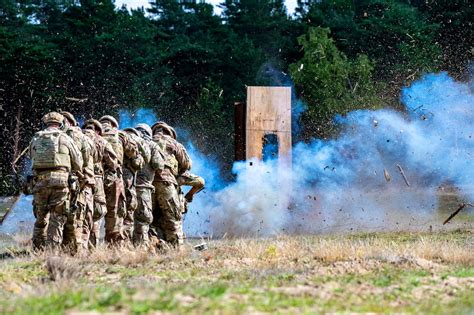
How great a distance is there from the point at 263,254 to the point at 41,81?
2341 cm

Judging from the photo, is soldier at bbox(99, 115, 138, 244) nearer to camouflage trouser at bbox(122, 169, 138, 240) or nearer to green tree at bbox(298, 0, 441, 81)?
camouflage trouser at bbox(122, 169, 138, 240)

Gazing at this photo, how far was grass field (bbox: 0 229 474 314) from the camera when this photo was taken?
24.8 ft

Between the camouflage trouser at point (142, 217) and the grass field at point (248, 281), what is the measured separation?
1259 mm

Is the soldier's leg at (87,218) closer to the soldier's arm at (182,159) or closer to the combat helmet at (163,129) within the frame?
the soldier's arm at (182,159)

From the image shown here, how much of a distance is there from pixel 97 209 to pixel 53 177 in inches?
60.8

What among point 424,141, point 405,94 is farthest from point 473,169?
point 405,94

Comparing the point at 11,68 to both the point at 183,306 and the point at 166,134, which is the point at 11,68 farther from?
the point at 183,306

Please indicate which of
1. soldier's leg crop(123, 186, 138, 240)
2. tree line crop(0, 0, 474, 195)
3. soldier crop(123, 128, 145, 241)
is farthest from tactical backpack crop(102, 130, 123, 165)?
tree line crop(0, 0, 474, 195)

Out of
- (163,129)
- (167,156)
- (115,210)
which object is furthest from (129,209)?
(163,129)

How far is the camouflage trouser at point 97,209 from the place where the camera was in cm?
1444

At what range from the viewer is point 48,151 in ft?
42.8

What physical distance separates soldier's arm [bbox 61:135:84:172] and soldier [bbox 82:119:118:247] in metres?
0.85

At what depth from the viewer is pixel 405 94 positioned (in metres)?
29.0

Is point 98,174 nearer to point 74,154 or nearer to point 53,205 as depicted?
point 74,154
